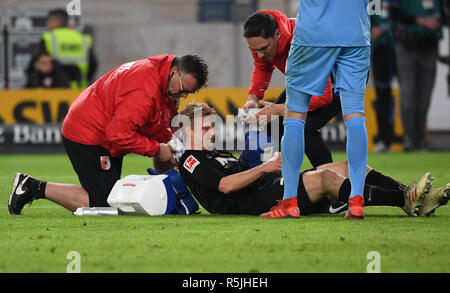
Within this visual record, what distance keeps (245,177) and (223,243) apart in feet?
3.72

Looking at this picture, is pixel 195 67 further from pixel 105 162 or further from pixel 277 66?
pixel 105 162

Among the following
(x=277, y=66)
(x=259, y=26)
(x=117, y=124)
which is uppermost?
(x=259, y=26)

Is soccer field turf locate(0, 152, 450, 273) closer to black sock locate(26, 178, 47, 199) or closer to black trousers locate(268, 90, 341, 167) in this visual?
black sock locate(26, 178, 47, 199)

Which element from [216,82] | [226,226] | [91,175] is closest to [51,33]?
[216,82]

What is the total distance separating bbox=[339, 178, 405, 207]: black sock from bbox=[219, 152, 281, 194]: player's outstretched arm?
1.55ft

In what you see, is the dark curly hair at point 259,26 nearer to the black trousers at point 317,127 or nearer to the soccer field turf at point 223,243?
the black trousers at point 317,127

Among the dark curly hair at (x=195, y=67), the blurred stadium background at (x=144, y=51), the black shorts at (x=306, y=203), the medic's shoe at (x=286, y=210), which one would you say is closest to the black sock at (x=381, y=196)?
the black shorts at (x=306, y=203)

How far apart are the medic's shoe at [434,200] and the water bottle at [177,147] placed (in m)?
1.63

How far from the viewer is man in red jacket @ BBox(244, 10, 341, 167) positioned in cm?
589

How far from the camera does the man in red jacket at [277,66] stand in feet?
19.3

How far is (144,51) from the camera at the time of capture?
60.3 feet

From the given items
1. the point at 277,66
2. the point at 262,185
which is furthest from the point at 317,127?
the point at 262,185

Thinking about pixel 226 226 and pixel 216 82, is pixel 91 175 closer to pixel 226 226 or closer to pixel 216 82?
pixel 226 226
